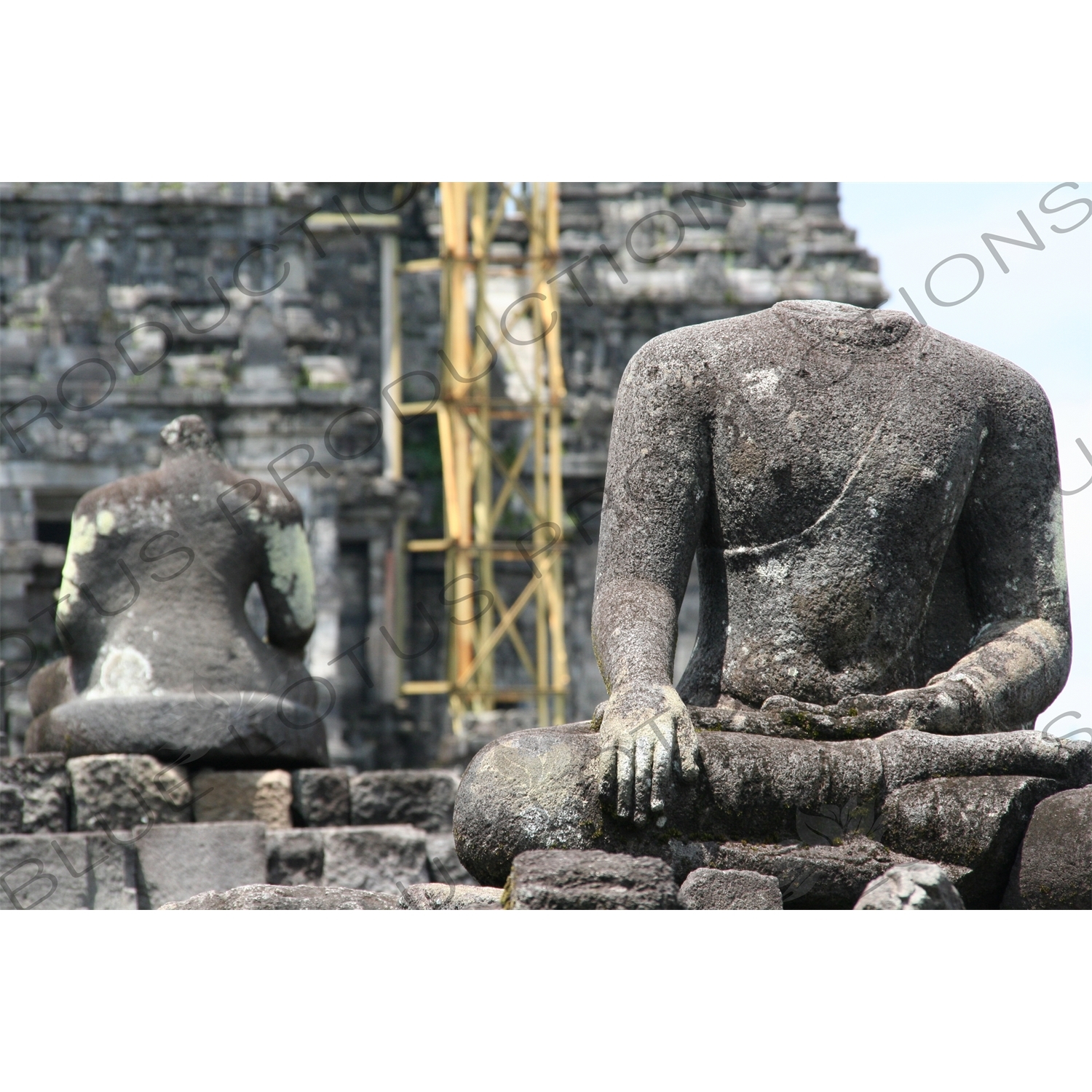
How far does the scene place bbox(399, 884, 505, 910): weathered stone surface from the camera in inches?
159

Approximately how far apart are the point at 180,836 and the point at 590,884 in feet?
13.8

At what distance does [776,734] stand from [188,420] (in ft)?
16.4

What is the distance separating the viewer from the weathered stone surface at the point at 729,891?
3.98 metres

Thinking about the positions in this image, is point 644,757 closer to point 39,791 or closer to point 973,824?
point 973,824

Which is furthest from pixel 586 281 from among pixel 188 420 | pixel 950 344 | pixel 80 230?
pixel 950 344

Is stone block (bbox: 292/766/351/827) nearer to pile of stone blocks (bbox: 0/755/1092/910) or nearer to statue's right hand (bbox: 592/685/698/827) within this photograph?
pile of stone blocks (bbox: 0/755/1092/910)

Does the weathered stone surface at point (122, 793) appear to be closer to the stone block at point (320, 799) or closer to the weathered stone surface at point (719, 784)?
the stone block at point (320, 799)

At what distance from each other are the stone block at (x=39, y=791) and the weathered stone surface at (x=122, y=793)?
0.06 metres

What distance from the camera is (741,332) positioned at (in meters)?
4.83

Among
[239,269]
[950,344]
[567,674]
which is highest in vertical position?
[239,269]

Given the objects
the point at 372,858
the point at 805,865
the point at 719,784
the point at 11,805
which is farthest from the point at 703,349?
the point at 11,805

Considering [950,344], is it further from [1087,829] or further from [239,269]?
[239,269]

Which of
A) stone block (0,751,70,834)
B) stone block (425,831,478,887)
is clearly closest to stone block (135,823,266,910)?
stone block (0,751,70,834)

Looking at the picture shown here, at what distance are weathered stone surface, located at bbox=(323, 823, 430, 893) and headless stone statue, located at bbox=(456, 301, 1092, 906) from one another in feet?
10.7
